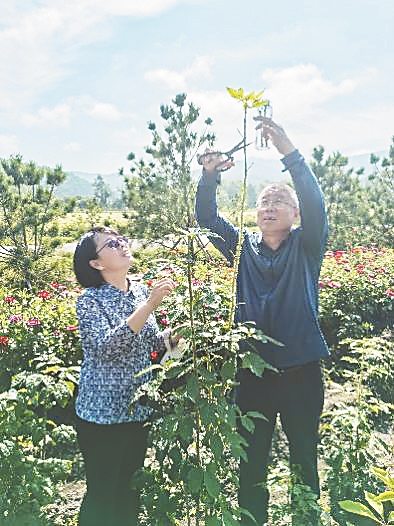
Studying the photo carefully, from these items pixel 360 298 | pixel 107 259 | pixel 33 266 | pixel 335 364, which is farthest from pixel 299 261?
pixel 33 266

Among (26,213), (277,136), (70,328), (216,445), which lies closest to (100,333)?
(216,445)

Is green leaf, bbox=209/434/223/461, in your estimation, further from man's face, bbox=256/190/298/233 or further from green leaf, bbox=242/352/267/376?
man's face, bbox=256/190/298/233

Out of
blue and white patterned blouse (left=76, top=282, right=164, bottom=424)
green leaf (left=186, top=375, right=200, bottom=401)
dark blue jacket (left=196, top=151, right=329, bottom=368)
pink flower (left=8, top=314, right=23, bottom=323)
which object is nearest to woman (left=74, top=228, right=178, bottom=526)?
blue and white patterned blouse (left=76, top=282, right=164, bottom=424)

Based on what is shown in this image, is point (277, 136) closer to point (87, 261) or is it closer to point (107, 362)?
point (87, 261)

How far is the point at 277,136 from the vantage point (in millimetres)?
2037

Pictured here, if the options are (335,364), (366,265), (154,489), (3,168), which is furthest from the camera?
(3,168)

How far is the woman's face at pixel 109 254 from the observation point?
2.08 meters

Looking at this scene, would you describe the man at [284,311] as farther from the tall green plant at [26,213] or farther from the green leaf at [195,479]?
the tall green plant at [26,213]

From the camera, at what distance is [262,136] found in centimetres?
201

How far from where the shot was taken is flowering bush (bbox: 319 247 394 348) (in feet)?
17.2

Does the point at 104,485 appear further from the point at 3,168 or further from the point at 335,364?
the point at 3,168

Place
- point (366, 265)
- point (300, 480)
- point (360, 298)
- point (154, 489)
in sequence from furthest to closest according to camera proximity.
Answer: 1. point (366, 265)
2. point (360, 298)
3. point (300, 480)
4. point (154, 489)

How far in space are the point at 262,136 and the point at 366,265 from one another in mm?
5152

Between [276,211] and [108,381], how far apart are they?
93cm
